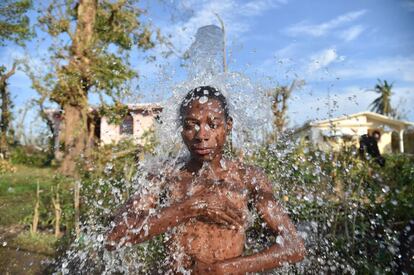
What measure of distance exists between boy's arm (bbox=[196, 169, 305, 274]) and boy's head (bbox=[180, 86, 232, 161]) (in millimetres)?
365

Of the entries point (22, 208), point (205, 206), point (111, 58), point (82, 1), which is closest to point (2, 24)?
point (82, 1)

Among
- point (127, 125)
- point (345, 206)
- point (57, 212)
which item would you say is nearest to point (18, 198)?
point (127, 125)

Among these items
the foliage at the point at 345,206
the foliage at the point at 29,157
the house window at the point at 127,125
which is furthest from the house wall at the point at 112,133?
the foliage at the point at 29,157

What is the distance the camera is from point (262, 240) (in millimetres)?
3117

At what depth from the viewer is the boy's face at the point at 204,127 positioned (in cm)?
208

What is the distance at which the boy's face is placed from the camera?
2.08m

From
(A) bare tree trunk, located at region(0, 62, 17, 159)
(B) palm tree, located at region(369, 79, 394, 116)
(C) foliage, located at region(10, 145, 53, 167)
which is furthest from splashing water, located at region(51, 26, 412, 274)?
(B) palm tree, located at region(369, 79, 394, 116)

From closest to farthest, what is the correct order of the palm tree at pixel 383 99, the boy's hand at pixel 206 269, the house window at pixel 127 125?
the boy's hand at pixel 206 269 → the house window at pixel 127 125 → the palm tree at pixel 383 99

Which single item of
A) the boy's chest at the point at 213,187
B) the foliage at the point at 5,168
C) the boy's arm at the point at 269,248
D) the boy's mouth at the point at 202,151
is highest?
the boy's mouth at the point at 202,151

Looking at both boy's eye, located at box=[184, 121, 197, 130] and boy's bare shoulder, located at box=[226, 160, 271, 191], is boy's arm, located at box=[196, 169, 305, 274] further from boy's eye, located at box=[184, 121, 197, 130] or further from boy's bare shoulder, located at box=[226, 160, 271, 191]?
boy's eye, located at box=[184, 121, 197, 130]

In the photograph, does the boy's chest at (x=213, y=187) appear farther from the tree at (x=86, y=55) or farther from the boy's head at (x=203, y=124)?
the tree at (x=86, y=55)

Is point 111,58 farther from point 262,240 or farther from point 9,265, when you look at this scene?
point 262,240

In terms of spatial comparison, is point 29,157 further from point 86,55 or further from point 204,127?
point 204,127

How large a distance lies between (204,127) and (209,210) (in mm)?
446
